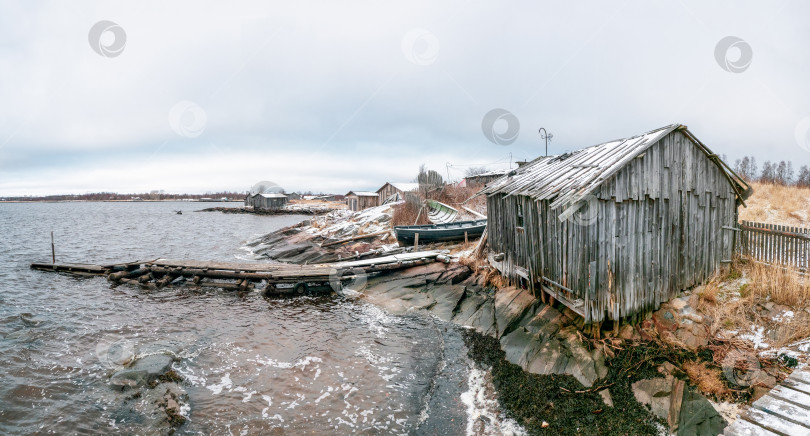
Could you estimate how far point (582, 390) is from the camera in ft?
25.8

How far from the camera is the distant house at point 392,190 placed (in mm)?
45794

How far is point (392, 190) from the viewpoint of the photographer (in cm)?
4991

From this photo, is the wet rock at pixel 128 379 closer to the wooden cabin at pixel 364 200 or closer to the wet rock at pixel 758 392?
the wet rock at pixel 758 392

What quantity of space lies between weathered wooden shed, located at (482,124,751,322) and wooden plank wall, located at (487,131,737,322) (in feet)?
0.08

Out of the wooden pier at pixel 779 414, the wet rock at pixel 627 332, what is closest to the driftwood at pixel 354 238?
the wet rock at pixel 627 332

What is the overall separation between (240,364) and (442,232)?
14.1 metres

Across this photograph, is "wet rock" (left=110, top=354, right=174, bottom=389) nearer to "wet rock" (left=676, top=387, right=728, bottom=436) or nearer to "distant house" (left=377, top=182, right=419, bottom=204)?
"wet rock" (left=676, top=387, right=728, bottom=436)

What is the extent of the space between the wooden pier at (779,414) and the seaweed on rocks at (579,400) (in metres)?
1.37

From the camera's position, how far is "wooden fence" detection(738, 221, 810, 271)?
996 cm

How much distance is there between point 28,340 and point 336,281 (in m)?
10.7

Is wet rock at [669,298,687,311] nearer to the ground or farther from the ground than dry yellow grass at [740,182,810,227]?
nearer to the ground

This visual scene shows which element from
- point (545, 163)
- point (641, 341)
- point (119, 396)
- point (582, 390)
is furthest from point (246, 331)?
point (545, 163)

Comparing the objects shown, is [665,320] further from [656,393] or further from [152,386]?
[152,386]

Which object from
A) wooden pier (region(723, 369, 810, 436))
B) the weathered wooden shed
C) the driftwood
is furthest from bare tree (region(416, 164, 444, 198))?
wooden pier (region(723, 369, 810, 436))
